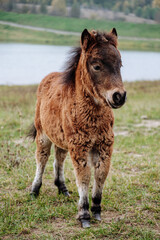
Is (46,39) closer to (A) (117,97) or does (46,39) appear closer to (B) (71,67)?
A: (B) (71,67)

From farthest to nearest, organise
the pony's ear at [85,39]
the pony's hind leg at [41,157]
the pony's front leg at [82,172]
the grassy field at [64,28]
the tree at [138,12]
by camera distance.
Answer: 1. the tree at [138,12]
2. the grassy field at [64,28]
3. the pony's hind leg at [41,157]
4. the pony's front leg at [82,172]
5. the pony's ear at [85,39]

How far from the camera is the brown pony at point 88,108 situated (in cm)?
379

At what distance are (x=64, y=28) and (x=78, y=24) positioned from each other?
11.1ft

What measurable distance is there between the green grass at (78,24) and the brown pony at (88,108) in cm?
4868

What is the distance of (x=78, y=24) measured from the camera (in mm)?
66250

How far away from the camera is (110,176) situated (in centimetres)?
609

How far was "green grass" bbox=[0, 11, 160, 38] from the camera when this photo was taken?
5884cm

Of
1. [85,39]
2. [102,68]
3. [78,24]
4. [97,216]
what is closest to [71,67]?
[85,39]

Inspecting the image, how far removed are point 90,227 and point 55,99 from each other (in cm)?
193

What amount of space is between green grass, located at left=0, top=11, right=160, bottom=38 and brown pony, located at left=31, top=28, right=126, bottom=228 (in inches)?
1916

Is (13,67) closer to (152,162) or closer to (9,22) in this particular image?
(9,22)

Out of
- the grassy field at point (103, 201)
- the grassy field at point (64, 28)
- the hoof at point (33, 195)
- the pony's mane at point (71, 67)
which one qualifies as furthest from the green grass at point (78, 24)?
the pony's mane at point (71, 67)

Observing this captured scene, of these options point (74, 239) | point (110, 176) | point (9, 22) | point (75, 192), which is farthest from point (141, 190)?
point (9, 22)

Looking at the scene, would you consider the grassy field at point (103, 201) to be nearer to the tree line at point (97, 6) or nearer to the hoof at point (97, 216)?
the hoof at point (97, 216)
